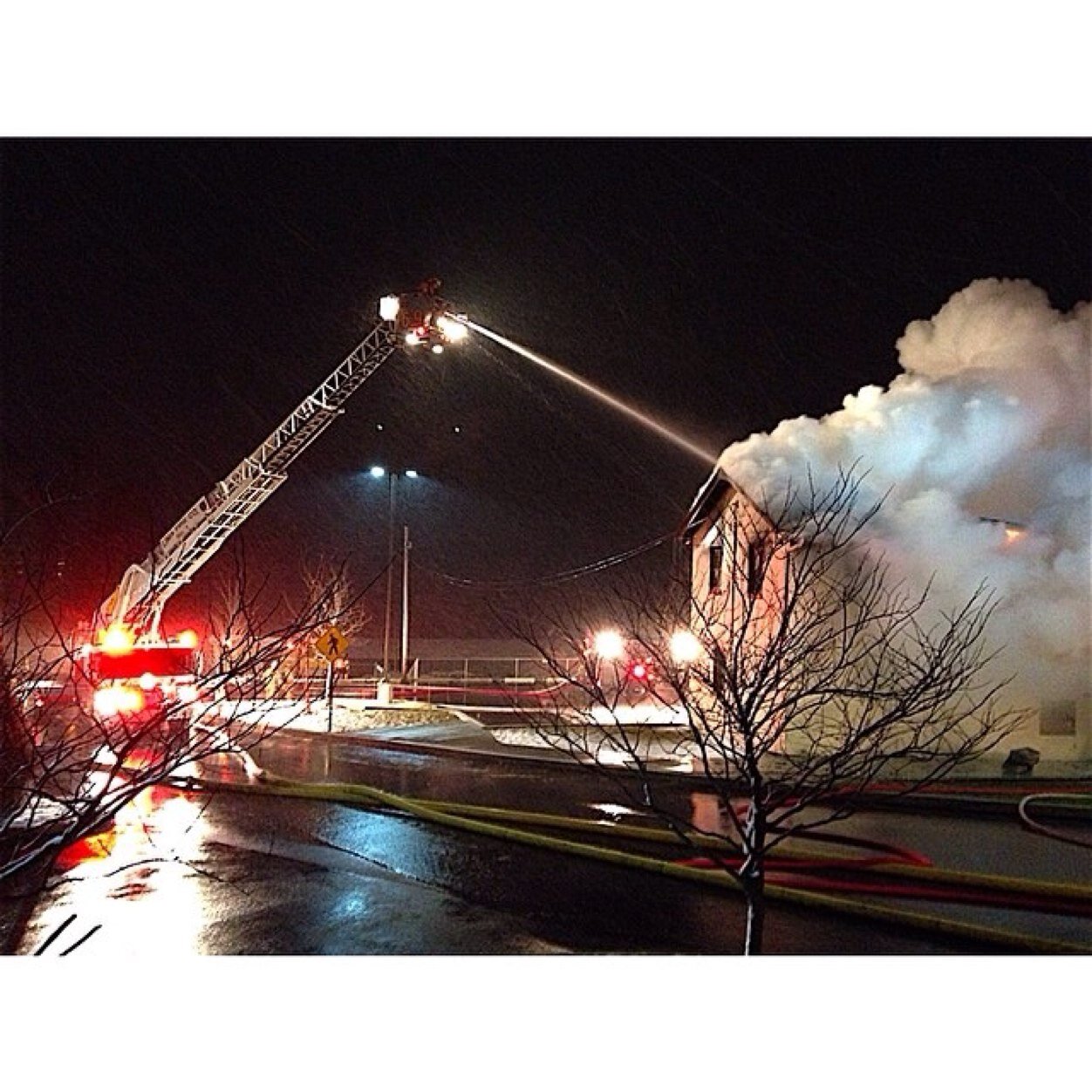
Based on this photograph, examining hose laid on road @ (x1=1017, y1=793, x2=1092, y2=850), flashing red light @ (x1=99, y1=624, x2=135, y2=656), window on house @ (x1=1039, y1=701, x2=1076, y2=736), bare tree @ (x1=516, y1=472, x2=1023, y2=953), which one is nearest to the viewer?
bare tree @ (x1=516, y1=472, x2=1023, y2=953)

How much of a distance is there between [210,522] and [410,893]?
565cm

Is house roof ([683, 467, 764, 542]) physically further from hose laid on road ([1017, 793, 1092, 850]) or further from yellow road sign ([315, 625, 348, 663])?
hose laid on road ([1017, 793, 1092, 850])

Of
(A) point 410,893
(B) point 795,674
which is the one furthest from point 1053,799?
(A) point 410,893

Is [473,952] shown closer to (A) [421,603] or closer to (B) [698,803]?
(B) [698,803]

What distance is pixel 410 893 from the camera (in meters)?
6.07

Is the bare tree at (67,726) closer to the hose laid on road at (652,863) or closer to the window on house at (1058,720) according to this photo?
the hose laid on road at (652,863)

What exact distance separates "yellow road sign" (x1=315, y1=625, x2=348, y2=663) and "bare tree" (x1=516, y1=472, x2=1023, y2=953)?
3322mm

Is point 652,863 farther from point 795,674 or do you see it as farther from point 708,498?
point 708,498

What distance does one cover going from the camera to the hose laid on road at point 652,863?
519 cm

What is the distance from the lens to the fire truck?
818 centimetres

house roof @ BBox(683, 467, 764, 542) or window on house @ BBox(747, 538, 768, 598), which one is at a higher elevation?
house roof @ BBox(683, 467, 764, 542)

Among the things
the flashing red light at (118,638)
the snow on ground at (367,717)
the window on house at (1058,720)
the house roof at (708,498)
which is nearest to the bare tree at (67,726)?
the flashing red light at (118,638)

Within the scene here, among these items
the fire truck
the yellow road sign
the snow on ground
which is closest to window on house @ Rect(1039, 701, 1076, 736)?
the fire truck

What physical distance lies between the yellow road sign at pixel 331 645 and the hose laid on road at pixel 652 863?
7.41 ft
